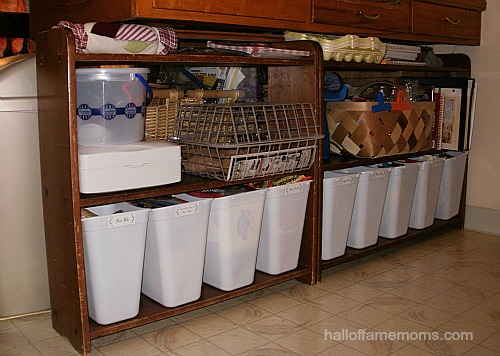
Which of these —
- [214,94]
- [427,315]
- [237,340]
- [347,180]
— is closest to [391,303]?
[427,315]

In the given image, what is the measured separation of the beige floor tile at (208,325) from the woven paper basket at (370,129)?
0.92 m

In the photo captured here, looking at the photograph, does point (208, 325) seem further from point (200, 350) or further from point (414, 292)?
point (414, 292)

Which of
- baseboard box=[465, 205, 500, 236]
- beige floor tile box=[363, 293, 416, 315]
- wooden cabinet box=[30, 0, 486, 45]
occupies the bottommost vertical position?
beige floor tile box=[363, 293, 416, 315]

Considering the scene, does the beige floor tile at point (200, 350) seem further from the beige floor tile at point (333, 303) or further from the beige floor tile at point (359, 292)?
the beige floor tile at point (359, 292)

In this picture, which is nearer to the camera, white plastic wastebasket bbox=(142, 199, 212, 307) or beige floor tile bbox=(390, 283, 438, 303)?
white plastic wastebasket bbox=(142, 199, 212, 307)

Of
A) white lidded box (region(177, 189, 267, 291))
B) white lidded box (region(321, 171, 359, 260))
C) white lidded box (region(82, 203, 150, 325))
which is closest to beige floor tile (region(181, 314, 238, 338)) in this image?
white lidded box (region(177, 189, 267, 291))

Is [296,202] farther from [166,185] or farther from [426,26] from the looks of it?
[426,26]

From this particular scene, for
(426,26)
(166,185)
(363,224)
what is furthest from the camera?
(426,26)

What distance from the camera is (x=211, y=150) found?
1.83 meters

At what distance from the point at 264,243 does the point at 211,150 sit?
17.4 inches

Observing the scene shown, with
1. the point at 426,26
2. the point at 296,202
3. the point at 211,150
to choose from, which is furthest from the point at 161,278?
the point at 426,26

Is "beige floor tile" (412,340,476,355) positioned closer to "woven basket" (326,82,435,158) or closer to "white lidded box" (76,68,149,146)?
"woven basket" (326,82,435,158)

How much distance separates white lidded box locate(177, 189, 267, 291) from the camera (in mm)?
1837

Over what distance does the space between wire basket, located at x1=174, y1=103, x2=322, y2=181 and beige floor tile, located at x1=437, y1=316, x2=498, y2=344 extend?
0.73m
